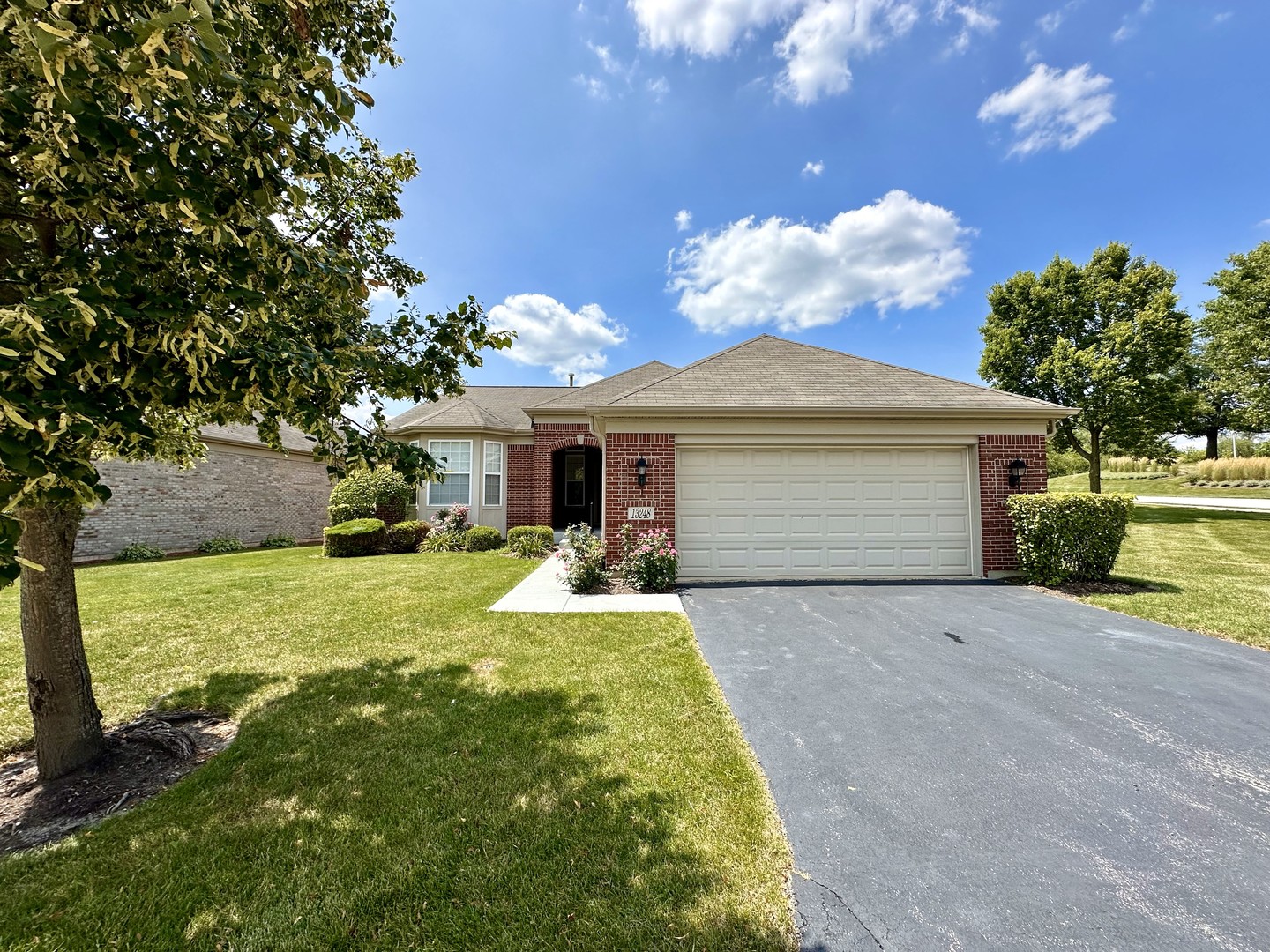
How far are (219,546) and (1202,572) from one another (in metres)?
22.8

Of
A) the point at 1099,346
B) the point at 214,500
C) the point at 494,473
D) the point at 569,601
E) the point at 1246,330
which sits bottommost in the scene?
the point at 569,601

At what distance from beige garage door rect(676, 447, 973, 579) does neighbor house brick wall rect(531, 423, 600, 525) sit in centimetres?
673

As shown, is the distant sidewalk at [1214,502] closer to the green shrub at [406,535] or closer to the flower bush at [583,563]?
the flower bush at [583,563]

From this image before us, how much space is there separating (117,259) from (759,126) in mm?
11259

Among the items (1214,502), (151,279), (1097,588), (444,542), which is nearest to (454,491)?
(444,542)

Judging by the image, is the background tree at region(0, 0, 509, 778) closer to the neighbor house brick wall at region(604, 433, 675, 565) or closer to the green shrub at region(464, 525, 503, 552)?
the neighbor house brick wall at region(604, 433, 675, 565)

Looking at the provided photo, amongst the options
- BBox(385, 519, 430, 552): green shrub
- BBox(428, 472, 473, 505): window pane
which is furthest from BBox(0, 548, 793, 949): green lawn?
BBox(428, 472, 473, 505): window pane

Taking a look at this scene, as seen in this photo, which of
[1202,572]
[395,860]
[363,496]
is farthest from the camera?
[363,496]

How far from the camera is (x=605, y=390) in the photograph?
46.2ft

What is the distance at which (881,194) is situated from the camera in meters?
11.0

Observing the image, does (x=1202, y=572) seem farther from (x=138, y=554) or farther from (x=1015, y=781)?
(x=138, y=554)

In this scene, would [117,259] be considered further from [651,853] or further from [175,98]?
[651,853]

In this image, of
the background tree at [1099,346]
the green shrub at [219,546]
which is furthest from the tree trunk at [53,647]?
the background tree at [1099,346]

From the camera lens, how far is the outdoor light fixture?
814 cm
